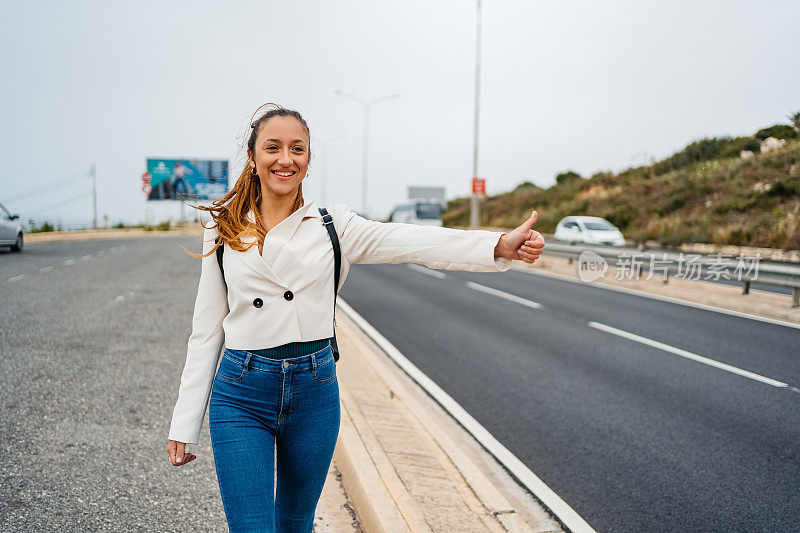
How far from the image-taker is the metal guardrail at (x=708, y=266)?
458 inches

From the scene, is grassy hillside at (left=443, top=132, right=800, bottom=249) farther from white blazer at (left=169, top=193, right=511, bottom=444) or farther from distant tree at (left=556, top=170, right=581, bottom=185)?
white blazer at (left=169, top=193, right=511, bottom=444)

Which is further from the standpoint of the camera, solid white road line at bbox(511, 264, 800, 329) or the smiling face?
solid white road line at bbox(511, 264, 800, 329)

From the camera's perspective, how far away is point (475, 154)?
25.8 meters

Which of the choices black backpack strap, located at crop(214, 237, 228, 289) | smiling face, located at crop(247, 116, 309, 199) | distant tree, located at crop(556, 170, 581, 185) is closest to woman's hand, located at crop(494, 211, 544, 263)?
smiling face, located at crop(247, 116, 309, 199)

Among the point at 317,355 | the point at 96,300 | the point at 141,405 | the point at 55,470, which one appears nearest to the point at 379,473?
the point at 317,355

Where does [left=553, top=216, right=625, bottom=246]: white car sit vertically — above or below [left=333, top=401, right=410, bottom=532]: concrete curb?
Answer: above

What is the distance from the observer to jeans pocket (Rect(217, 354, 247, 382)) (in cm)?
212

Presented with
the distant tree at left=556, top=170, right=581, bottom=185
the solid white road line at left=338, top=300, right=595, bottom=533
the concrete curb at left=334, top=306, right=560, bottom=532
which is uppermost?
the distant tree at left=556, top=170, right=581, bottom=185

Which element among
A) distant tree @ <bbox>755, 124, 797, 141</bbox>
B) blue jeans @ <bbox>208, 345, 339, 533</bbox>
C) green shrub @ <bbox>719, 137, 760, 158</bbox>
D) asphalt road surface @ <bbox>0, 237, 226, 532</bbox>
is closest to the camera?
blue jeans @ <bbox>208, 345, 339, 533</bbox>

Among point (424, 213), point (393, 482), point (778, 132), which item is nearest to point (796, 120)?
point (778, 132)

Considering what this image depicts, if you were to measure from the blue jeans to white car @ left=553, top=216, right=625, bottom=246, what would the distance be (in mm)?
23242

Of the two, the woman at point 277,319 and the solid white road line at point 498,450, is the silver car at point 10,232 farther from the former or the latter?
the woman at point 277,319

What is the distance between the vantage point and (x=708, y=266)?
13242mm

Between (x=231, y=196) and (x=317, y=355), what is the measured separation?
0.69 meters
